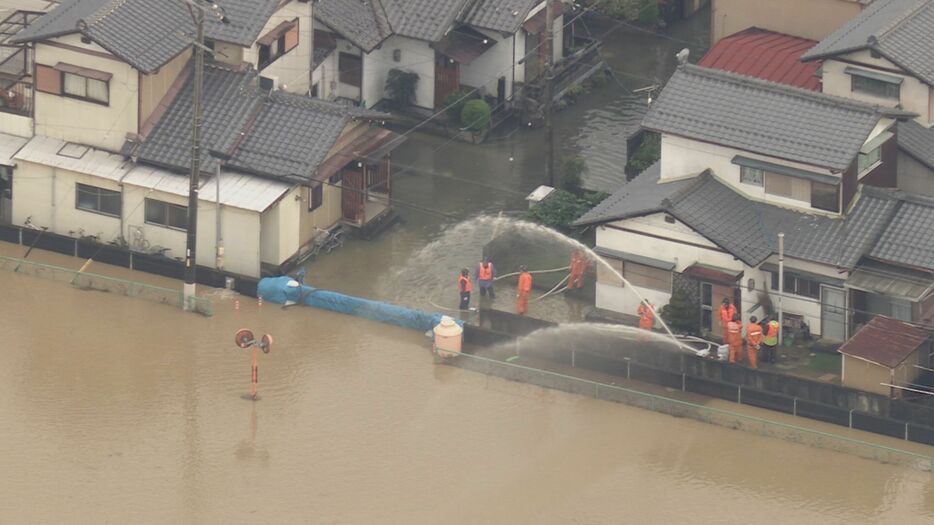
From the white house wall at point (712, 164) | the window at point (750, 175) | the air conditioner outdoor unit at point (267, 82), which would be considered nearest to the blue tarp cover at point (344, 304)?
the air conditioner outdoor unit at point (267, 82)

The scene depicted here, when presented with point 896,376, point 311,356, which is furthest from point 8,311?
point 896,376

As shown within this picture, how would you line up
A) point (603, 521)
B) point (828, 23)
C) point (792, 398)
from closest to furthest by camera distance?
point (603, 521) → point (792, 398) → point (828, 23)

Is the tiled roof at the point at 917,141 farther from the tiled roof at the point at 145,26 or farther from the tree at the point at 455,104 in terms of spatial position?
the tiled roof at the point at 145,26

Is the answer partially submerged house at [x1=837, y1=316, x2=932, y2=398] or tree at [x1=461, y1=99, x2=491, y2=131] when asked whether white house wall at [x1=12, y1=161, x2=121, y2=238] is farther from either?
partially submerged house at [x1=837, y1=316, x2=932, y2=398]

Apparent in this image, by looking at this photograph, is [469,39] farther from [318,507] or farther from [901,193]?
[318,507]

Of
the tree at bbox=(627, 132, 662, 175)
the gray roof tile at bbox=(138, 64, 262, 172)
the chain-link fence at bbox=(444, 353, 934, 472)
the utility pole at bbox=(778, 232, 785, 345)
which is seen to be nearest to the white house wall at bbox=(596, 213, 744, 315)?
the utility pole at bbox=(778, 232, 785, 345)

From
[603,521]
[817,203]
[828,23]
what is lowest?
[603,521]
